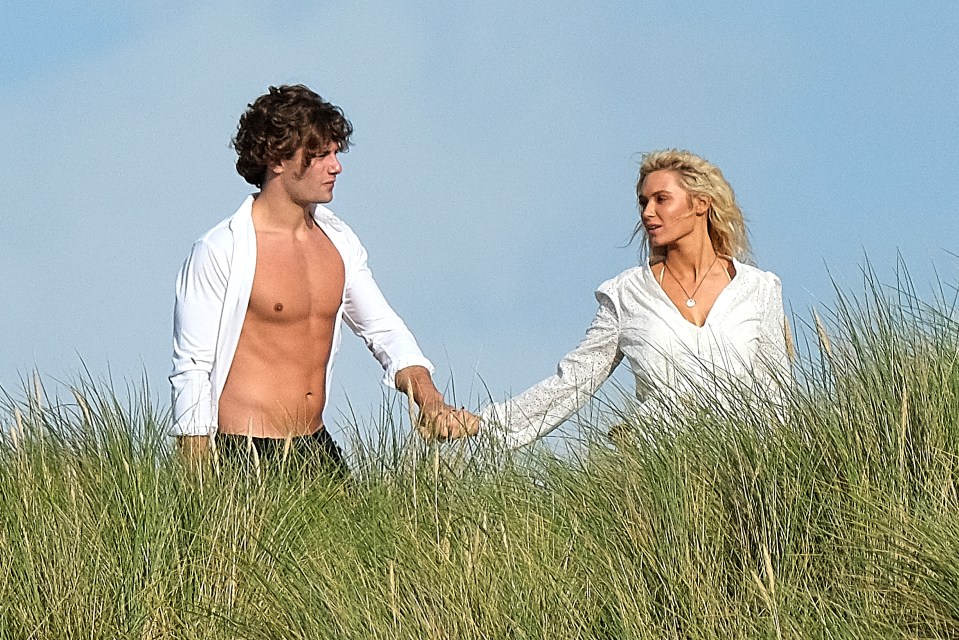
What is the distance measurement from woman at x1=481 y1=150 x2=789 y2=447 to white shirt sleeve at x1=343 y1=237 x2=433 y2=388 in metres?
0.68

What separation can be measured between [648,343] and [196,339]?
1.88 m

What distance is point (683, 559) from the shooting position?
4.63m

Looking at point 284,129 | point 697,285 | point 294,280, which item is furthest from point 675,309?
point 284,129

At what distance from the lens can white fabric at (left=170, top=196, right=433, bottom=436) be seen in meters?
6.36

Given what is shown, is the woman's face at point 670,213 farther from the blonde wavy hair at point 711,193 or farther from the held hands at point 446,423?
the held hands at point 446,423

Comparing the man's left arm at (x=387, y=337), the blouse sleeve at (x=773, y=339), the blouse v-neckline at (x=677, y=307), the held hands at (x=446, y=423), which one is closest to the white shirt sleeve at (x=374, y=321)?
the man's left arm at (x=387, y=337)

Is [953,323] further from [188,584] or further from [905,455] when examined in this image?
[188,584]

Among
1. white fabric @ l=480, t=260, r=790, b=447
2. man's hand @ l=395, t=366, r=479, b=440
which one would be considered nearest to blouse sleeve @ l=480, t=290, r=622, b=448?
white fabric @ l=480, t=260, r=790, b=447

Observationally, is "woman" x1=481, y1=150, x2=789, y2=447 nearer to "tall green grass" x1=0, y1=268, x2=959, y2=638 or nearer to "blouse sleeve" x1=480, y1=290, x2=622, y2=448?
"blouse sleeve" x1=480, y1=290, x2=622, y2=448

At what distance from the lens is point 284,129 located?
680 centimetres

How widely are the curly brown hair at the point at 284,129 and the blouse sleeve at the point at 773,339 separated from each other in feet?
6.63

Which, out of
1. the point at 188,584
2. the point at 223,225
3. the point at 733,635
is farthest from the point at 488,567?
the point at 223,225

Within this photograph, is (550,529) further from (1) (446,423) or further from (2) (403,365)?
(2) (403,365)

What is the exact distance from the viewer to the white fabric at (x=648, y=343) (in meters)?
6.23
